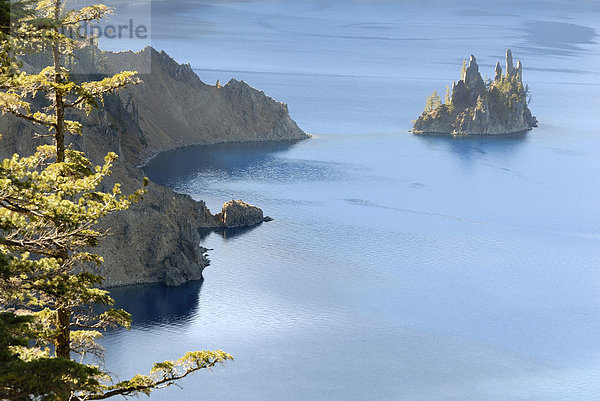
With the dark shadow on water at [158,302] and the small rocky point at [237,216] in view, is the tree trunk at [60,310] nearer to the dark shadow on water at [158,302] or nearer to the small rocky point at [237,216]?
the dark shadow on water at [158,302]

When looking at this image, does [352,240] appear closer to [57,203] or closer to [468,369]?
[468,369]

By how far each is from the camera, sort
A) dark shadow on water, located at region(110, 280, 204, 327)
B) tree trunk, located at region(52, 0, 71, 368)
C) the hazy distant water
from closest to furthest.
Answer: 1. tree trunk, located at region(52, 0, 71, 368)
2. the hazy distant water
3. dark shadow on water, located at region(110, 280, 204, 327)

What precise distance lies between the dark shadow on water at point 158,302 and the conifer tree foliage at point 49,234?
63.4m

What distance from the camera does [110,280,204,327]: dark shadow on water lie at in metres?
101

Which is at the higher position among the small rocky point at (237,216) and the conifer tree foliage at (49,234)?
the conifer tree foliage at (49,234)

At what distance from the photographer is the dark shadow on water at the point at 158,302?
101 m

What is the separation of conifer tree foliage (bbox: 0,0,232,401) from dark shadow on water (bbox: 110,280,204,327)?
63.4 meters

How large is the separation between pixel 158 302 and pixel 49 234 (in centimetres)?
7466

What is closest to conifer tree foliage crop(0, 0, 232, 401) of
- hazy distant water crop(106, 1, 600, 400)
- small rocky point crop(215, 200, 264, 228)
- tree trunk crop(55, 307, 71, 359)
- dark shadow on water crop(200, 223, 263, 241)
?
tree trunk crop(55, 307, 71, 359)

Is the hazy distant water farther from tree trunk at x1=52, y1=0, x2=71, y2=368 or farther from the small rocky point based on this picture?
tree trunk at x1=52, y1=0, x2=71, y2=368

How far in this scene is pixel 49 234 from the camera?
1276 inches

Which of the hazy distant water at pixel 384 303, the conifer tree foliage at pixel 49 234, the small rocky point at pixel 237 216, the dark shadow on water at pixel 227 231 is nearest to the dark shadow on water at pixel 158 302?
the hazy distant water at pixel 384 303

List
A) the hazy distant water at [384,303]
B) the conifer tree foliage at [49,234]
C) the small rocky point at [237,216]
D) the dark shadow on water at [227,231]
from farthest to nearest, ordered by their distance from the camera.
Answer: the small rocky point at [237,216], the dark shadow on water at [227,231], the hazy distant water at [384,303], the conifer tree foliage at [49,234]

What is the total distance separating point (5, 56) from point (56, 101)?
2.63m
